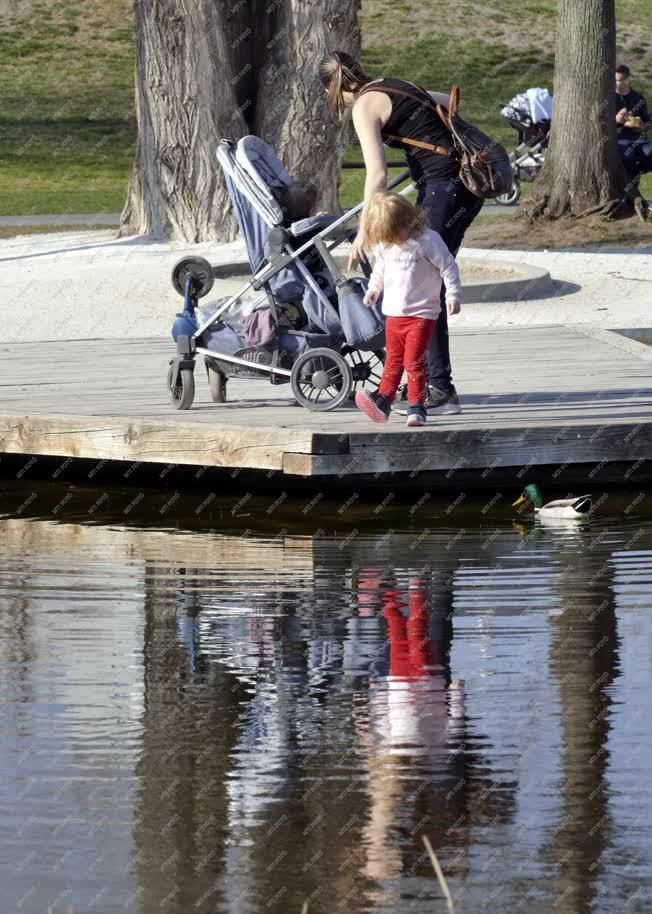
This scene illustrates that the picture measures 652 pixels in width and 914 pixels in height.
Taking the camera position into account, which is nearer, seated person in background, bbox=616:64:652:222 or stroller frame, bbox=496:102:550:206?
seated person in background, bbox=616:64:652:222

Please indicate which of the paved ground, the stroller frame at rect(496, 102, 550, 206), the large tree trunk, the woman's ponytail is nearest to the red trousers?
the woman's ponytail

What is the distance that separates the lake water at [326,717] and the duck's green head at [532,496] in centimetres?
23

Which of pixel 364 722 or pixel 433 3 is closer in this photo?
pixel 364 722

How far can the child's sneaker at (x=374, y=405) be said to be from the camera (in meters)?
8.30

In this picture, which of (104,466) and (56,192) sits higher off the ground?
(104,466)

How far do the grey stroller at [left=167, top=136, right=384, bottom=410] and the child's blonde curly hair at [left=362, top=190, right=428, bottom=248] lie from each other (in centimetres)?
31

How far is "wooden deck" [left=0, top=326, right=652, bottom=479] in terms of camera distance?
8086 mm

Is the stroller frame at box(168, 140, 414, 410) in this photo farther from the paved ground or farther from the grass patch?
the grass patch

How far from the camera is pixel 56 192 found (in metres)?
28.6

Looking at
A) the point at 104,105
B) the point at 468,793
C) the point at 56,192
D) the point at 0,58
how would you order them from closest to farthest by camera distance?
the point at 468,793, the point at 56,192, the point at 104,105, the point at 0,58

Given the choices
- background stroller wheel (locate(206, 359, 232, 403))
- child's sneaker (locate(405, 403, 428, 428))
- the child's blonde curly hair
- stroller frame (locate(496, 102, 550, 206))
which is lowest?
stroller frame (locate(496, 102, 550, 206))

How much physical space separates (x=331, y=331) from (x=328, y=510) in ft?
2.86

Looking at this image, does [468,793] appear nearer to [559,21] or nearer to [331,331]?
[331,331]

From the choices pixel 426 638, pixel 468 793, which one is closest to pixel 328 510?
pixel 426 638
